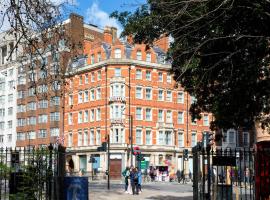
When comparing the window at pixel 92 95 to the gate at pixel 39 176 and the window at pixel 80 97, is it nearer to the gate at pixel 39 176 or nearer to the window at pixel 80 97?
the window at pixel 80 97

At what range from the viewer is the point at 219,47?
760 inches

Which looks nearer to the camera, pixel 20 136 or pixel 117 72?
pixel 117 72

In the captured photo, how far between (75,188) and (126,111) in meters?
62.5

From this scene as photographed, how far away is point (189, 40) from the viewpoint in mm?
18156


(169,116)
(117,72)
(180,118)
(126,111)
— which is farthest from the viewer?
(180,118)

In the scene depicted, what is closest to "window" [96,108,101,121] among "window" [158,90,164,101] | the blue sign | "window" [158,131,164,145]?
"window" [158,131,164,145]

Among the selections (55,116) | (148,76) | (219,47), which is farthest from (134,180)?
(55,116)

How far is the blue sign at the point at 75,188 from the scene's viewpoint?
16.4 m

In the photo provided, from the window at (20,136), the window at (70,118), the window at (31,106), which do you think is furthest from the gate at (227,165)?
the window at (20,136)

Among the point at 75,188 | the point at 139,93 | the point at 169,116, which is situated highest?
the point at 139,93

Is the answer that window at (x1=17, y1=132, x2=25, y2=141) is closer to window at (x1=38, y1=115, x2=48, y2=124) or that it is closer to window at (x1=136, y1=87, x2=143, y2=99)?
window at (x1=38, y1=115, x2=48, y2=124)

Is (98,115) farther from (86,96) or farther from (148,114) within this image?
(148,114)

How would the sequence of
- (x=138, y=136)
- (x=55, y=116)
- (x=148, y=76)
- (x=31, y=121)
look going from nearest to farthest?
(x=138, y=136) < (x=148, y=76) < (x=55, y=116) < (x=31, y=121)

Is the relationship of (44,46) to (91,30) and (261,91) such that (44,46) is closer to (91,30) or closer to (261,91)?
(261,91)
